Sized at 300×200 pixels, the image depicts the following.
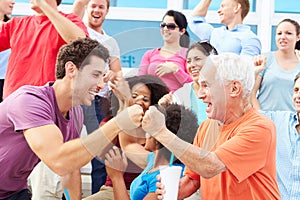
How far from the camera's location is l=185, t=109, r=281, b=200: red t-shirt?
249cm

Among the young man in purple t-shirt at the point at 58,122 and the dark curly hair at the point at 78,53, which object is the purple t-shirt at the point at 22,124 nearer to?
the young man in purple t-shirt at the point at 58,122

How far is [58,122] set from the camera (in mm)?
2662

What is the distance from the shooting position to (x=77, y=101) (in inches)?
104

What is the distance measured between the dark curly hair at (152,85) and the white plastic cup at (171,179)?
24 centimetres

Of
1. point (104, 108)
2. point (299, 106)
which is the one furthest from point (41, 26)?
point (299, 106)

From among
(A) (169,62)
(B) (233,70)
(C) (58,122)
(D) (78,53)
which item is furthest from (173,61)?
(C) (58,122)

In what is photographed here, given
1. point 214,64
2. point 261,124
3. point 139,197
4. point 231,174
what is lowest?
point 139,197

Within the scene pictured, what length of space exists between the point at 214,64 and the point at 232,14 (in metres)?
1.75

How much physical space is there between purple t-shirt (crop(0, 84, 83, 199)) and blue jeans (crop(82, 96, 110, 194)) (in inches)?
2.9

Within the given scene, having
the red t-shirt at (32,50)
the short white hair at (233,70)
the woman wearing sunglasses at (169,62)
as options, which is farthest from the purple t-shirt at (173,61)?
the red t-shirt at (32,50)

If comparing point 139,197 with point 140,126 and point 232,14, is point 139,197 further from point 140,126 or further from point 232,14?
point 232,14

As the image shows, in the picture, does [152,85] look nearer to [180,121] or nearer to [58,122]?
[180,121]

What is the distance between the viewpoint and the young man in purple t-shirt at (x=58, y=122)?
239 centimetres

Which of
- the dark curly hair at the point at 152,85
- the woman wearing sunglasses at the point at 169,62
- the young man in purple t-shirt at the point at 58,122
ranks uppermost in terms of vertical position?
the woman wearing sunglasses at the point at 169,62
